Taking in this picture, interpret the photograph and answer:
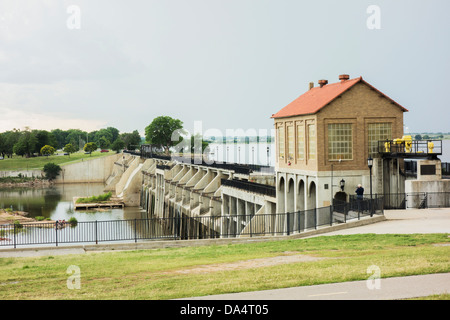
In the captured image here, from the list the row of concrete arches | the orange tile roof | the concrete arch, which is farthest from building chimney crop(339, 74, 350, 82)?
the concrete arch

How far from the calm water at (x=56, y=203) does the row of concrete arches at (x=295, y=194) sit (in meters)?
48.1

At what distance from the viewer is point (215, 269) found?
17.6 metres

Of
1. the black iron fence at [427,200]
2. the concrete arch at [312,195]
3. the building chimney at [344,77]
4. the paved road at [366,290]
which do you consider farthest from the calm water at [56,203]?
the paved road at [366,290]

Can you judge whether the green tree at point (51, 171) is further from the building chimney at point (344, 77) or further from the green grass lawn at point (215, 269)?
the green grass lawn at point (215, 269)

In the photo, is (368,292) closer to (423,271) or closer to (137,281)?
(423,271)

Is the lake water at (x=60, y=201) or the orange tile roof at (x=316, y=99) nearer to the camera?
the orange tile roof at (x=316, y=99)

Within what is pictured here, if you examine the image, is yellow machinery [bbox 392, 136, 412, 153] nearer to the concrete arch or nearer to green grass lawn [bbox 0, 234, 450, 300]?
the concrete arch

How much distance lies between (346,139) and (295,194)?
18.2 ft

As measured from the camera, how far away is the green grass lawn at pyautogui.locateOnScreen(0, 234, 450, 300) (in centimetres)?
1466

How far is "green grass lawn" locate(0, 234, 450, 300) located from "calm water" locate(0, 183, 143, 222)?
61710 mm

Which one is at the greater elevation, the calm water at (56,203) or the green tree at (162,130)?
the green tree at (162,130)

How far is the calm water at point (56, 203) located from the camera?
89.9 metres

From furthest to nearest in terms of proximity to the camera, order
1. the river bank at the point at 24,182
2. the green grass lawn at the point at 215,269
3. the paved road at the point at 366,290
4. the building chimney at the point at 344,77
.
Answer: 1. the river bank at the point at 24,182
2. the building chimney at the point at 344,77
3. the green grass lawn at the point at 215,269
4. the paved road at the point at 366,290
